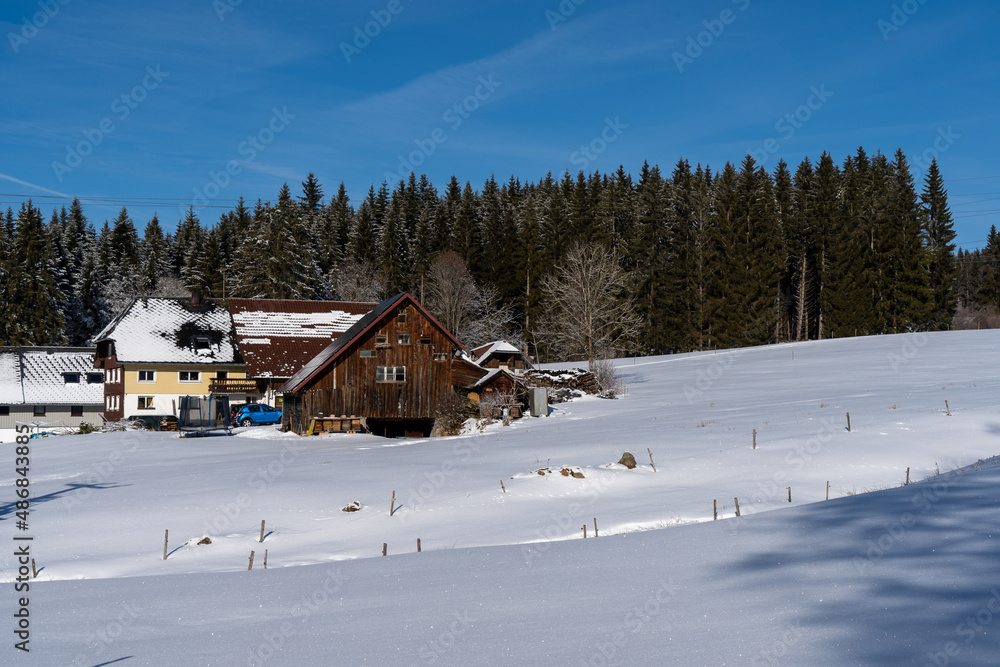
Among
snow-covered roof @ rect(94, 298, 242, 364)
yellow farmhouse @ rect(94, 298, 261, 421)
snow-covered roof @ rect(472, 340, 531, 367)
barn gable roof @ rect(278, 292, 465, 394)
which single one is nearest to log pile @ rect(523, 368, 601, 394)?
snow-covered roof @ rect(472, 340, 531, 367)

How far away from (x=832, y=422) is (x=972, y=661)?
24.7 m

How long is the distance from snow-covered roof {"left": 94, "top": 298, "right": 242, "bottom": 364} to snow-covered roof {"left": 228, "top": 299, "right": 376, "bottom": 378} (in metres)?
2.87

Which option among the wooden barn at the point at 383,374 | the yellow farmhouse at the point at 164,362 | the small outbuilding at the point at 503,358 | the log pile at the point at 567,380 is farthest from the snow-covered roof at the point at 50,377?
the log pile at the point at 567,380

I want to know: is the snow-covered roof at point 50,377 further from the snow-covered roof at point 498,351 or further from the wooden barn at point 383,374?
the snow-covered roof at point 498,351

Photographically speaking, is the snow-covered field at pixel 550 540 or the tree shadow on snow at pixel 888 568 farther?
the snow-covered field at pixel 550 540

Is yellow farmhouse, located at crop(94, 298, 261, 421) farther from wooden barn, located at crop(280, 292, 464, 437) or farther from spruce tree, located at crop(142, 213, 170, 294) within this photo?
spruce tree, located at crop(142, 213, 170, 294)

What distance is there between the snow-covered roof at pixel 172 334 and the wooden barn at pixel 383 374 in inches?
559

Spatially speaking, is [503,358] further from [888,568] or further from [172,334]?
[888,568]

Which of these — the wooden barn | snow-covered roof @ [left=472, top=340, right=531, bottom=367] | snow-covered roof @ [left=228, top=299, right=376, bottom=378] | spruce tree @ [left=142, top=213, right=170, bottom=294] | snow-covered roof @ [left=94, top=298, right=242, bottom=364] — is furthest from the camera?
spruce tree @ [left=142, top=213, right=170, bottom=294]

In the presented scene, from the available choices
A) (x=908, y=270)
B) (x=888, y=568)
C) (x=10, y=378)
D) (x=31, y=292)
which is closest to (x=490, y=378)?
(x=888, y=568)

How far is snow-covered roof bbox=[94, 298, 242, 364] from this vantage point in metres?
53.1

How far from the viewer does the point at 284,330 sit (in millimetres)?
53625

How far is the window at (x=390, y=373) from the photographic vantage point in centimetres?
4366

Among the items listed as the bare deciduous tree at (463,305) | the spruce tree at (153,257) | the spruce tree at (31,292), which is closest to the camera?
the spruce tree at (31,292)
